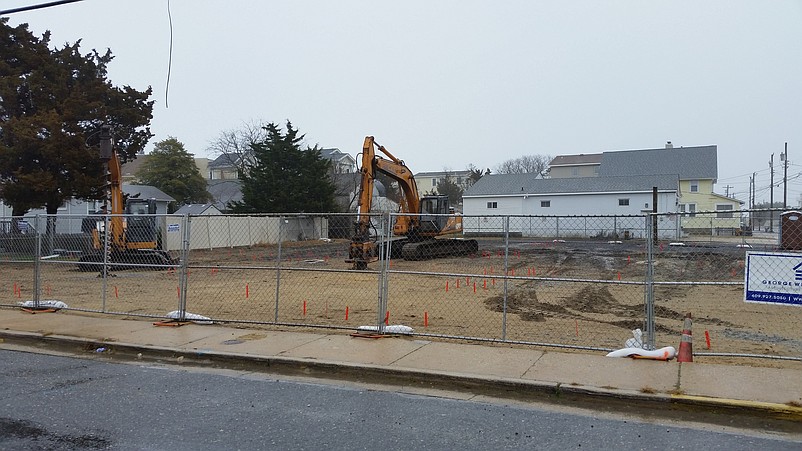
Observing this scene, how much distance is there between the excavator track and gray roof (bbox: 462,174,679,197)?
75.9ft

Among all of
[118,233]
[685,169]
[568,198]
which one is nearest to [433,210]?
[118,233]

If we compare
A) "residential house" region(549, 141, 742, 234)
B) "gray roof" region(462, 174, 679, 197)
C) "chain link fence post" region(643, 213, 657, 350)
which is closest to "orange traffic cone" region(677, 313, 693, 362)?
"chain link fence post" region(643, 213, 657, 350)

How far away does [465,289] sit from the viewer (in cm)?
1758

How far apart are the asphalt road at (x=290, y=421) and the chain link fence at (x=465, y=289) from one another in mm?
2280

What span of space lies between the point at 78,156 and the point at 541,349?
82.2 ft

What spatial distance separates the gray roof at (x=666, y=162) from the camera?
56.9 metres

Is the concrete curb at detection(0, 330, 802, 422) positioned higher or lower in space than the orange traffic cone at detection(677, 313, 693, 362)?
lower

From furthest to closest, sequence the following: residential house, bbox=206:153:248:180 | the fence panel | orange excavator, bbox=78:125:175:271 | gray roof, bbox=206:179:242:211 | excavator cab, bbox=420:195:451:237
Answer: residential house, bbox=206:153:248:180, gray roof, bbox=206:179:242:211, excavator cab, bbox=420:195:451:237, orange excavator, bbox=78:125:175:271, the fence panel

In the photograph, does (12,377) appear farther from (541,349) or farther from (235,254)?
(235,254)

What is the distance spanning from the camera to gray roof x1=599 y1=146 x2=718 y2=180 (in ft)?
187

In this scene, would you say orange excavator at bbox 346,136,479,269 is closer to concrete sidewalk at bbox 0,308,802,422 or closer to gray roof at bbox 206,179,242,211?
concrete sidewalk at bbox 0,308,802,422

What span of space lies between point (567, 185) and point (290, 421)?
49965 millimetres

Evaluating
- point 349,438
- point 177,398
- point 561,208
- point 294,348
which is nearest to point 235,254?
point 294,348

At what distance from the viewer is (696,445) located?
5254mm
